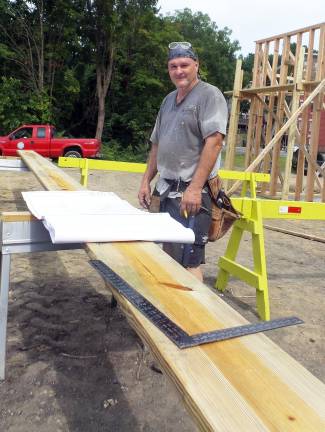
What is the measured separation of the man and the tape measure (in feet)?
4.32

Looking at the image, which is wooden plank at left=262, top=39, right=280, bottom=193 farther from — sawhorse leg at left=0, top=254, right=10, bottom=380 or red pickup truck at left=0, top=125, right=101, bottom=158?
sawhorse leg at left=0, top=254, right=10, bottom=380

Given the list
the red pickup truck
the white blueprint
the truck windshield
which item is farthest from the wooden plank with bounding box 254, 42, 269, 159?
the truck windshield

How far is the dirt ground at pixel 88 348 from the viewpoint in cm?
223

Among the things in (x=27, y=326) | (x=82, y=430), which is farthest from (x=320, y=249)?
(x=82, y=430)

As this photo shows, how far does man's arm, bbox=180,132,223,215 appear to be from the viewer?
2.75 m

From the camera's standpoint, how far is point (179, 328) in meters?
1.30

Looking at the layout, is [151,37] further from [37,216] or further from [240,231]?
[37,216]

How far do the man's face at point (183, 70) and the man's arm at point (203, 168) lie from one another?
1.34 feet

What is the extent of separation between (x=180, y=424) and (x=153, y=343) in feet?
3.90

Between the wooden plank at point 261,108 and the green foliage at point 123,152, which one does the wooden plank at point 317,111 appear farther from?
the green foliage at point 123,152

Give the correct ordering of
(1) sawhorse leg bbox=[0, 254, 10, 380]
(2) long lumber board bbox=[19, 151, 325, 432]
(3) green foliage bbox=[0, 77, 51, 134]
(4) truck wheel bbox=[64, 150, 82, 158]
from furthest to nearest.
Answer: (3) green foliage bbox=[0, 77, 51, 134], (4) truck wheel bbox=[64, 150, 82, 158], (1) sawhorse leg bbox=[0, 254, 10, 380], (2) long lumber board bbox=[19, 151, 325, 432]

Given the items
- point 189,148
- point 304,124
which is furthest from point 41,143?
point 189,148

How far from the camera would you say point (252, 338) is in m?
1.29

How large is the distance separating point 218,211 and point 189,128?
1.97ft
